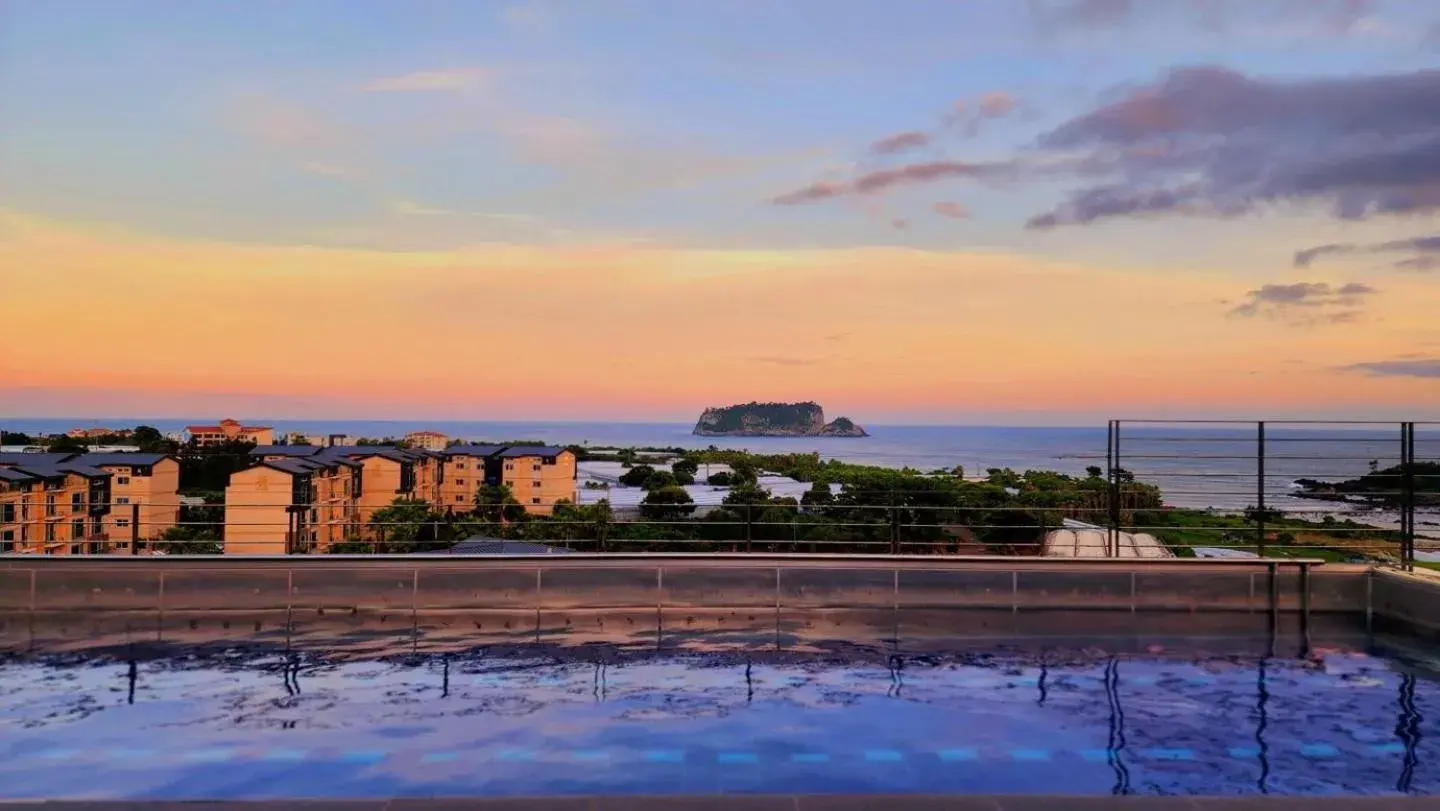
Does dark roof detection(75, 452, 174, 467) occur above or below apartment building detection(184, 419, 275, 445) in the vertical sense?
below

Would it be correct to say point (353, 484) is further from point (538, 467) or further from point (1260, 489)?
point (1260, 489)

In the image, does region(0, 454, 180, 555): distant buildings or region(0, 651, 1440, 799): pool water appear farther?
region(0, 454, 180, 555): distant buildings

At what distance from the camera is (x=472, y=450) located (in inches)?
453

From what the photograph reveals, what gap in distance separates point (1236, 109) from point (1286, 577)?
504cm

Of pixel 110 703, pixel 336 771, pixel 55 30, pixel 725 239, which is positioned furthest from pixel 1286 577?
pixel 55 30

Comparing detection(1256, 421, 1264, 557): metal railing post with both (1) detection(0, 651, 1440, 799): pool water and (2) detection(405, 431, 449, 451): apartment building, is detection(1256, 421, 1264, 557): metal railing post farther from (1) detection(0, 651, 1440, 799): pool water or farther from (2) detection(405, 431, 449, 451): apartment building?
(2) detection(405, 431, 449, 451): apartment building

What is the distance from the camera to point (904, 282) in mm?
12055

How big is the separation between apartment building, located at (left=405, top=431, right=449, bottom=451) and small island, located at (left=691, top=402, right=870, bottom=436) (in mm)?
11622

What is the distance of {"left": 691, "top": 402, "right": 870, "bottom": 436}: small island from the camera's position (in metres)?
25.9

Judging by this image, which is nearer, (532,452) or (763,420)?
(532,452)

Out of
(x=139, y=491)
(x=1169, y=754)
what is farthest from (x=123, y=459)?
(x=1169, y=754)

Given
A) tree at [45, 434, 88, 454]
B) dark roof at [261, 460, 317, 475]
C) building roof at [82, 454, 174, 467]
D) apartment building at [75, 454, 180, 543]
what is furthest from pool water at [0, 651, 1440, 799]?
tree at [45, 434, 88, 454]

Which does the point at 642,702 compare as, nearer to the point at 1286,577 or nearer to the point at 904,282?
the point at 1286,577

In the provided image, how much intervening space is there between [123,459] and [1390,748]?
30.4 ft
